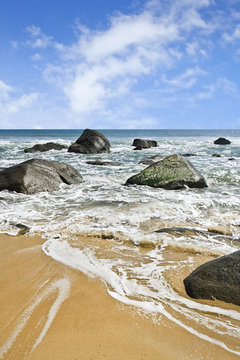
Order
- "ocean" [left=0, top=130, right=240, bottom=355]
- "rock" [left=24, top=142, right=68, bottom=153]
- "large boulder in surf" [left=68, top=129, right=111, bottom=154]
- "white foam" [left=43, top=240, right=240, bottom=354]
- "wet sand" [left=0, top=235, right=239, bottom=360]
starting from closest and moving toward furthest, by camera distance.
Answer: "wet sand" [left=0, top=235, right=239, bottom=360] < "white foam" [left=43, top=240, right=240, bottom=354] < "ocean" [left=0, top=130, right=240, bottom=355] < "large boulder in surf" [left=68, top=129, right=111, bottom=154] < "rock" [left=24, top=142, right=68, bottom=153]

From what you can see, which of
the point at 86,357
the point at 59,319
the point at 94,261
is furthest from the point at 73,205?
the point at 86,357

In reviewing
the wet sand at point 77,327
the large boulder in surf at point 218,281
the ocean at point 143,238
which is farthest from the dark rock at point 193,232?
the wet sand at point 77,327

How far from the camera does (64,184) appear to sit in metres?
8.16

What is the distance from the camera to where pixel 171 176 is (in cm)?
819

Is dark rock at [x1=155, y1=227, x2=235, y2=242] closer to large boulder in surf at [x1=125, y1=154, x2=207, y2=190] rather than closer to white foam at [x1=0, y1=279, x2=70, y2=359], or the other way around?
white foam at [x1=0, y1=279, x2=70, y2=359]

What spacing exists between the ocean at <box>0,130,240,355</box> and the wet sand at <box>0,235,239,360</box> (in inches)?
5.4

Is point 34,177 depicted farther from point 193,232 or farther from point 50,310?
point 50,310

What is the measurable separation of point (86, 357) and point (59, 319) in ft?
1.56

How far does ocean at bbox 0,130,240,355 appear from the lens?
2.32 m

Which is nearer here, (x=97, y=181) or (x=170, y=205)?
(x=170, y=205)

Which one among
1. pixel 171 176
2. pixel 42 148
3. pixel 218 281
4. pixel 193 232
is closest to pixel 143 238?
pixel 193 232

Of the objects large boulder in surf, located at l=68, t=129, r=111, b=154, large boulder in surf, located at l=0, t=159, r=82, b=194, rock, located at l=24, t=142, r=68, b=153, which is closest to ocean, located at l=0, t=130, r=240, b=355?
large boulder in surf, located at l=0, t=159, r=82, b=194

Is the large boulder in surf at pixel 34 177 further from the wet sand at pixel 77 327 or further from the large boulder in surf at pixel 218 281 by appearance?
the large boulder in surf at pixel 218 281

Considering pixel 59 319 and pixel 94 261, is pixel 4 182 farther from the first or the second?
pixel 59 319
